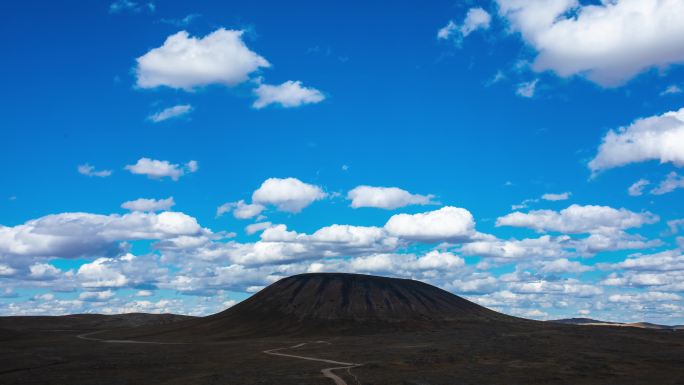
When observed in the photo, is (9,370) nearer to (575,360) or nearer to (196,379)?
(196,379)

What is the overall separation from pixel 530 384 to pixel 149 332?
434 ft

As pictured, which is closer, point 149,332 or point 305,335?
point 305,335

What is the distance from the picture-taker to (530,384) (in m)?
56.1

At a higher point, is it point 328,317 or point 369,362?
point 328,317

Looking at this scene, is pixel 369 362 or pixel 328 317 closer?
pixel 369 362

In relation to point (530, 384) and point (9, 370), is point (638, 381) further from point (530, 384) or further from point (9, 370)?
point (9, 370)

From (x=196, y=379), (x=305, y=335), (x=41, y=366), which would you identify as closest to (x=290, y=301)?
→ (x=305, y=335)

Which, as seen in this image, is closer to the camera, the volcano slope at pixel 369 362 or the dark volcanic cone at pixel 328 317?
the volcano slope at pixel 369 362

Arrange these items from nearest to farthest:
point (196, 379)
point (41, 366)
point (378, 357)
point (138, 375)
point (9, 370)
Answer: point (196, 379)
point (138, 375)
point (9, 370)
point (41, 366)
point (378, 357)

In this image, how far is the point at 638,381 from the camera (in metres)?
58.1

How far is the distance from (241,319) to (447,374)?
5064 inches

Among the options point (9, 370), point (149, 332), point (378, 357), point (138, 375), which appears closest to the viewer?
point (138, 375)

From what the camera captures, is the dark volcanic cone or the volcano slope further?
the dark volcanic cone

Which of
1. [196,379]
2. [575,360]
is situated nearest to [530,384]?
[575,360]
